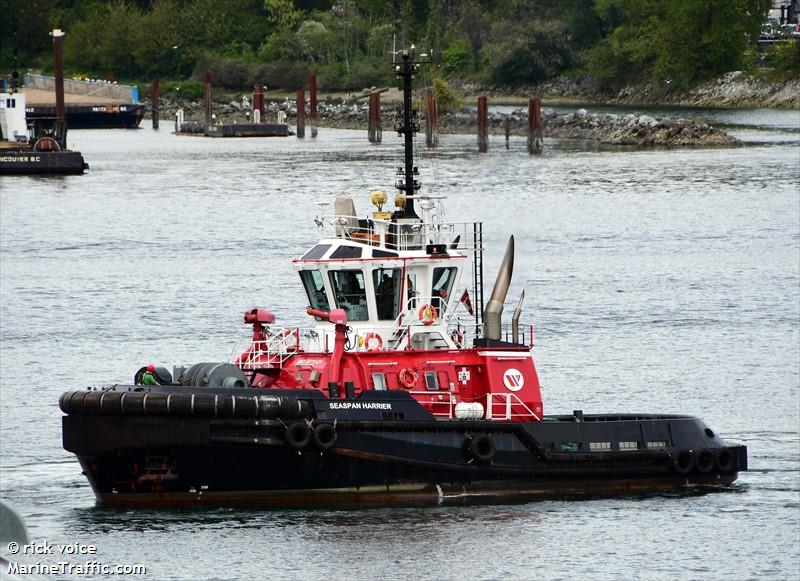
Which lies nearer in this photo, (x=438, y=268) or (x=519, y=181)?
(x=438, y=268)

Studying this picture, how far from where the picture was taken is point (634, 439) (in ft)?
90.2

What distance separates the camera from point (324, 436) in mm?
25094

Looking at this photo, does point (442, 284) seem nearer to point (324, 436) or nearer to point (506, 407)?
point (506, 407)

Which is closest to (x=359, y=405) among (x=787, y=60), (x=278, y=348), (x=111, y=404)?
(x=278, y=348)

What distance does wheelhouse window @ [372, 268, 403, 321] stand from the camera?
26.4 m

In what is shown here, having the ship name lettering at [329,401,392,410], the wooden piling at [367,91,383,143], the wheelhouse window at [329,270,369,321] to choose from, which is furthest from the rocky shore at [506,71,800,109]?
the ship name lettering at [329,401,392,410]

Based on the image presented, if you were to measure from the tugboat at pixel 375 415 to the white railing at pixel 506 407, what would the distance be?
0.03m

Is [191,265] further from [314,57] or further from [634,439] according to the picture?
[314,57]

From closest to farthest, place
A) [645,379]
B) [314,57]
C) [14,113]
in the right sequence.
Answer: [645,379] → [14,113] → [314,57]

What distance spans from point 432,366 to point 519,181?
2081 inches

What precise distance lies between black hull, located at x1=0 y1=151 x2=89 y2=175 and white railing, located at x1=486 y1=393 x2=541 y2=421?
62.4 m

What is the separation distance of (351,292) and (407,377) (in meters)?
1.64

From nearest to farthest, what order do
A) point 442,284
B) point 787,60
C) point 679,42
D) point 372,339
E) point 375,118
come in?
1. point 372,339
2. point 442,284
3. point 375,118
4. point 787,60
5. point 679,42

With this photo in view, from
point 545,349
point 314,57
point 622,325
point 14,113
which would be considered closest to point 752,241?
point 622,325
